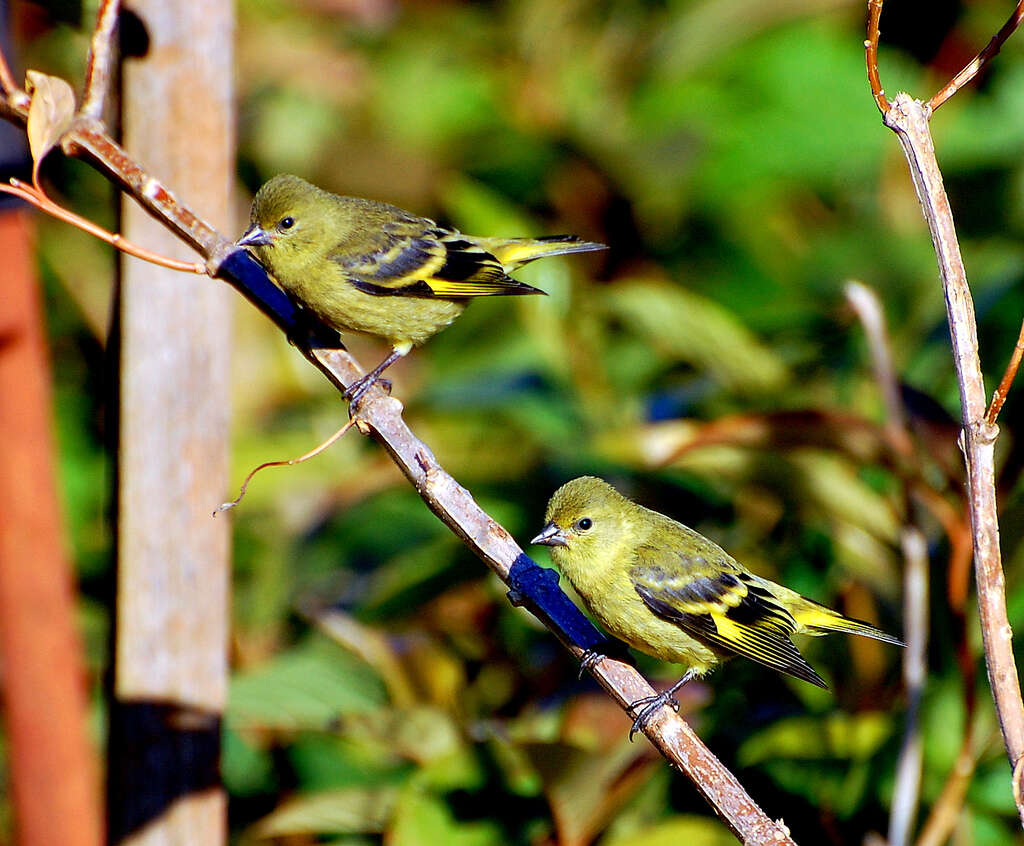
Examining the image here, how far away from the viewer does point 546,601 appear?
1.98m

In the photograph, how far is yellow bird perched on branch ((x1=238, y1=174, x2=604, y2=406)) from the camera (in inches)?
108

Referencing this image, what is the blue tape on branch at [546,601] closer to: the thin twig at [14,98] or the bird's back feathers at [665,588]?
the bird's back feathers at [665,588]

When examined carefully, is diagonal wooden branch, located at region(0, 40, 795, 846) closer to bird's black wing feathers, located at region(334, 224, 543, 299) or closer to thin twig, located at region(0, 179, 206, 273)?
thin twig, located at region(0, 179, 206, 273)

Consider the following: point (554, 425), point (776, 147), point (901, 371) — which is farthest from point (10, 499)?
point (776, 147)

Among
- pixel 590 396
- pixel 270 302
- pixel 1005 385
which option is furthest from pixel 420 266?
pixel 1005 385

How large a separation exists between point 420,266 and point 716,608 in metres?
1.13

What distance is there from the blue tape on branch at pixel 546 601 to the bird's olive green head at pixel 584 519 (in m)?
0.64

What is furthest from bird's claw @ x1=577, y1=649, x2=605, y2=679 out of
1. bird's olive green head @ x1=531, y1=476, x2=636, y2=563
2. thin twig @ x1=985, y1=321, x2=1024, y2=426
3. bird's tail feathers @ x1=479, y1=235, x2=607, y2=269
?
bird's tail feathers @ x1=479, y1=235, x2=607, y2=269

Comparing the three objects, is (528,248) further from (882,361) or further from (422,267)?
(882,361)

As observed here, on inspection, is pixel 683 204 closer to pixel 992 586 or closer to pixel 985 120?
pixel 985 120

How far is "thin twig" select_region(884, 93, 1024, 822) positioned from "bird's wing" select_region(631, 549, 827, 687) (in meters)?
1.02

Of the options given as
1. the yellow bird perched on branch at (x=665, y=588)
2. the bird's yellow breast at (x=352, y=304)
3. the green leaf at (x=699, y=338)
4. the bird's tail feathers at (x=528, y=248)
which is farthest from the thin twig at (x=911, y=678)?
the bird's yellow breast at (x=352, y=304)

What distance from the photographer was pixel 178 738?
97.3 inches

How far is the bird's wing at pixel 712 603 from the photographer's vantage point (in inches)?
99.3
